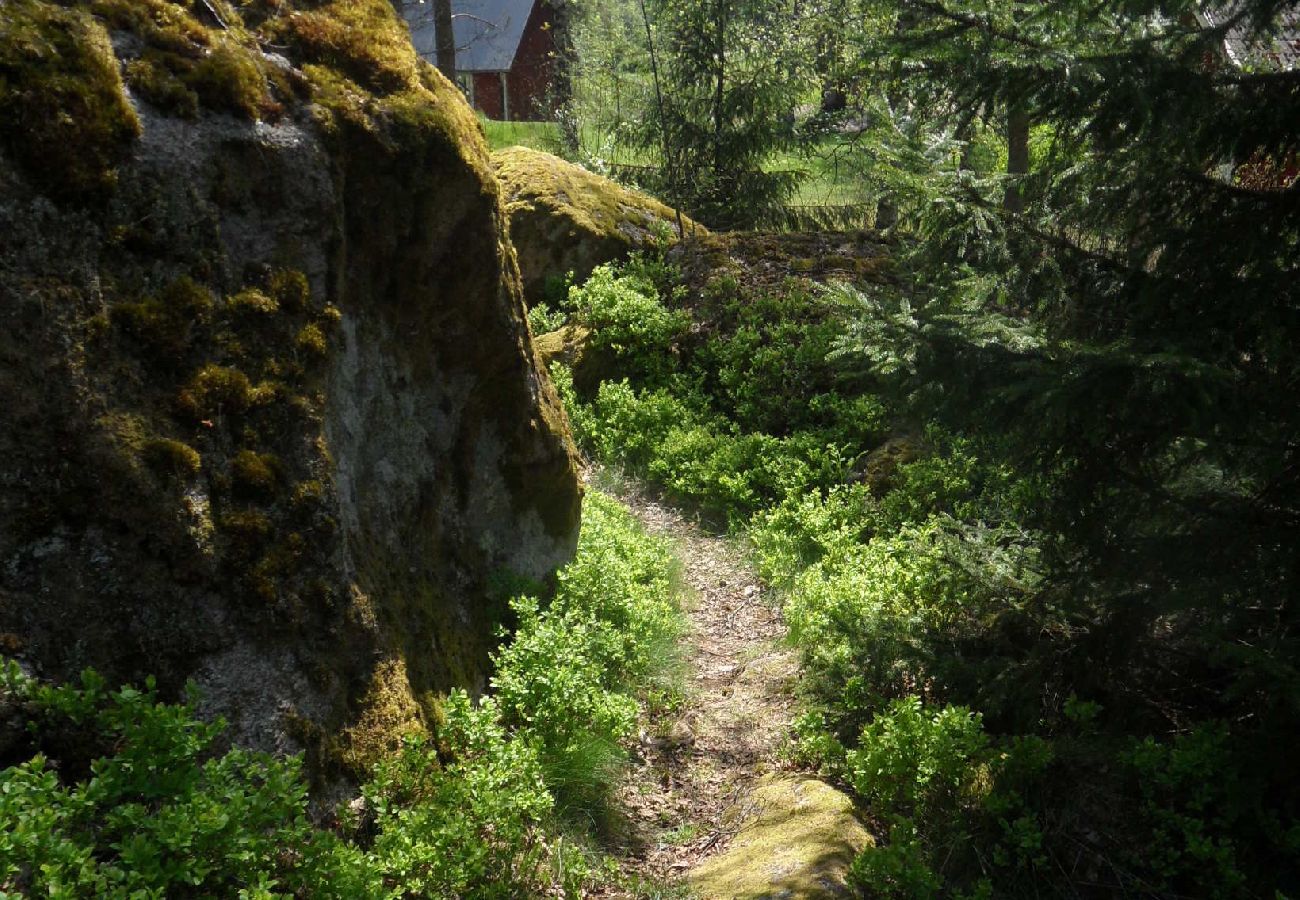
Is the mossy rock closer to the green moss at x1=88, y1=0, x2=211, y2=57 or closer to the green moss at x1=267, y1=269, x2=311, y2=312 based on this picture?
the green moss at x1=267, y1=269, x2=311, y2=312

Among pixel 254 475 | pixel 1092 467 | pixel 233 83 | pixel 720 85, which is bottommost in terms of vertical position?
pixel 1092 467

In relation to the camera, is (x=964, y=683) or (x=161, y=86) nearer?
(x=161, y=86)

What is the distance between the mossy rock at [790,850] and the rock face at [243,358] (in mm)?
1444

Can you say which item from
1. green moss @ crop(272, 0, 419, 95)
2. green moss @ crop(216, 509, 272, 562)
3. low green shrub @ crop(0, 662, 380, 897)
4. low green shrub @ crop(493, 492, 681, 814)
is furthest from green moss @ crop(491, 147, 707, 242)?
low green shrub @ crop(0, 662, 380, 897)

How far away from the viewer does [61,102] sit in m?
3.24

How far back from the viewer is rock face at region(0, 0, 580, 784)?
3143mm

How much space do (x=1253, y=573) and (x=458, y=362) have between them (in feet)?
12.0

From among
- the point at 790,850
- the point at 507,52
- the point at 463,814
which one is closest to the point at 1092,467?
the point at 790,850

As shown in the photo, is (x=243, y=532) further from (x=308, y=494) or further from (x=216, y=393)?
(x=216, y=393)

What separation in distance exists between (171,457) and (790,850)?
2.94m

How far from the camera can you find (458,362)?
16.8ft

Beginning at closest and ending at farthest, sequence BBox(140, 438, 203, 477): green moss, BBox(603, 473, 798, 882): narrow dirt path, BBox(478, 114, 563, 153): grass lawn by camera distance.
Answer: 1. BBox(140, 438, 203, 477): green moss
2. BBox(603, 473, 798, 882): narrow dirt path
3. BBox(478, 114, 563, 153): grass lawn

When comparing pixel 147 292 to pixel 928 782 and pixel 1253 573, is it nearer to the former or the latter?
pixel 928 782

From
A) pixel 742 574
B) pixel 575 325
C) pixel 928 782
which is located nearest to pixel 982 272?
pixel 928 782
